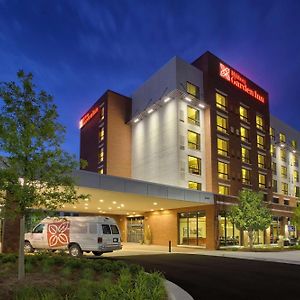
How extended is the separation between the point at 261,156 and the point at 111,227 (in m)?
32.1

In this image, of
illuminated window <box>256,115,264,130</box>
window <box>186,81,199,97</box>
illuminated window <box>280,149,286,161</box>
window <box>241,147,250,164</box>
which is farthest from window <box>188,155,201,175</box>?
illuminated window <box>280,149,286,161</box>

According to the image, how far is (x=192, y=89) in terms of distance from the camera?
4406 cm

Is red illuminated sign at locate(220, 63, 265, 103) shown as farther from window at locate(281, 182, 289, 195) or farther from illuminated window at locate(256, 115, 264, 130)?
window at locate(281, 182, 289, 195)

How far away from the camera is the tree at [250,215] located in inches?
1411

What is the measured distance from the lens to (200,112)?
44.0 metres

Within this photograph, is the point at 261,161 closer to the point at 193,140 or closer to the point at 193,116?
the point at 193,140

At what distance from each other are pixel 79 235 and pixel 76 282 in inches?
582

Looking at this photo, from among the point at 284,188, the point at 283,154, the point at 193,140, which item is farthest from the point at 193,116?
the point at 284,188

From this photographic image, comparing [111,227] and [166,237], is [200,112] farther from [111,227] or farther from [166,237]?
[111,227]

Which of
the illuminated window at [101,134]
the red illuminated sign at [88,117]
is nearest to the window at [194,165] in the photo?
the illuminated window at [101,134]

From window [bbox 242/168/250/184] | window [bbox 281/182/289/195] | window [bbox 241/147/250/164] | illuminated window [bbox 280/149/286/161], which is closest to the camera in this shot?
window [bbox 242/168/250/184]

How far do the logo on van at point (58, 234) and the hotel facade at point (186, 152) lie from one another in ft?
19.4

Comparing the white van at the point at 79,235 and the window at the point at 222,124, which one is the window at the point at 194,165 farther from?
the white van at the point at 79,235

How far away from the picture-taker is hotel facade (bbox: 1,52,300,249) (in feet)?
128
